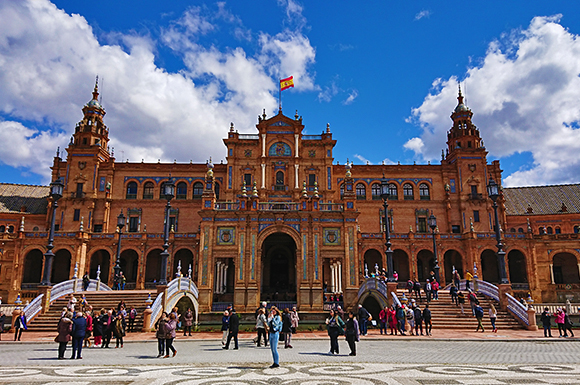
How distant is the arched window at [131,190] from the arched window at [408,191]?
109 feet

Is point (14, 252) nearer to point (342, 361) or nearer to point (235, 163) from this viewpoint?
point (235, 163)

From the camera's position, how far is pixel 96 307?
87.0 feet

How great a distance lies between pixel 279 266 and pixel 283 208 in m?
10.8

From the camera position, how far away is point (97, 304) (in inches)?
1056

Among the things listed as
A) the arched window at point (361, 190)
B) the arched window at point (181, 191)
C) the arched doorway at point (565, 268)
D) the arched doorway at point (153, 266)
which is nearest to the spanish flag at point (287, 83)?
the arched window at point (361, 190)

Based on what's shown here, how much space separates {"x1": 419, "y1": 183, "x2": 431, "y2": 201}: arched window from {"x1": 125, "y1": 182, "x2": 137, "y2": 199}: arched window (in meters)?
35.3

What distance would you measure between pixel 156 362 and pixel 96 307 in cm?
1552

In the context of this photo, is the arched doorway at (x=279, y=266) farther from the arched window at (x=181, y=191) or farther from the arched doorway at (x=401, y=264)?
the arched window at (x=181, y=191)

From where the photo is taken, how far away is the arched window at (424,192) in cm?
5338

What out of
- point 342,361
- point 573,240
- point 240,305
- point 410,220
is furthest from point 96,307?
point 573,240

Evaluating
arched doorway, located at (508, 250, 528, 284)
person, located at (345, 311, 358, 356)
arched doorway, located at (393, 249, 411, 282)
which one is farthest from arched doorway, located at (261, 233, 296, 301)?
arched doorway, located at (508, 250, 528, 284)

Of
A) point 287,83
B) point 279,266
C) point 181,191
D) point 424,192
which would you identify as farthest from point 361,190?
point 181,191

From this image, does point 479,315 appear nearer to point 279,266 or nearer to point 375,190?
point 279,266

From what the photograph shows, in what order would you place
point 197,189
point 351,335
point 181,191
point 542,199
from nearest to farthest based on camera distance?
point 351,335, point 181,191, point 197,189, point 542,199
